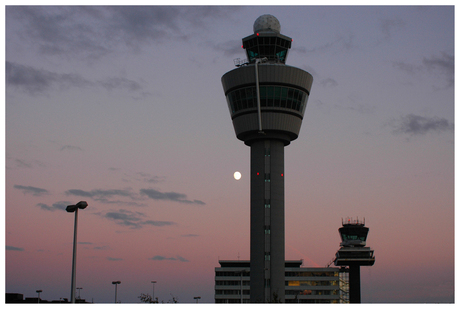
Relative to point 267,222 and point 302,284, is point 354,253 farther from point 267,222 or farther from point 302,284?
point 267,222

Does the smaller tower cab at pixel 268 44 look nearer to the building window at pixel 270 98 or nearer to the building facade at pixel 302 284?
the building window at pixel 270 98

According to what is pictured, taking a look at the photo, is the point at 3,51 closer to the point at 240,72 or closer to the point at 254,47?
the point at 240,72

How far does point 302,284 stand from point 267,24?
3913 inches

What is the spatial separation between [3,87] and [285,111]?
59.3m

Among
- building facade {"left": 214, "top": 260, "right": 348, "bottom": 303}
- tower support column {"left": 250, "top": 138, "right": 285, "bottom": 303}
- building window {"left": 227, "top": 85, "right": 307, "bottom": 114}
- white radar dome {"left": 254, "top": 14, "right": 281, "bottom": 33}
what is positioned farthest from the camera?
building facade {"left": 214, "top": 260, "right": 348, "bottom": 303}

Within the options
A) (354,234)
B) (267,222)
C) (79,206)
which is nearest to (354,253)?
(354,234)

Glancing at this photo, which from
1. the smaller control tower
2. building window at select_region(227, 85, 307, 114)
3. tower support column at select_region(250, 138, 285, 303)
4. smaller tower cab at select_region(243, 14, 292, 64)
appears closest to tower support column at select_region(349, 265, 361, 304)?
the smaller control tower

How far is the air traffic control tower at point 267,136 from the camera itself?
317ft

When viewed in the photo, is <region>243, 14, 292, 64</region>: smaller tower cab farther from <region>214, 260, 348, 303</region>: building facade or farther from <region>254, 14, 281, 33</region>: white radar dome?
<region>214, 260, 348, 303</region>: building facade

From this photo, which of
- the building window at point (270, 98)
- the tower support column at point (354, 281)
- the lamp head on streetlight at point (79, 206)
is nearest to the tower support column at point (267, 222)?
the building window at point (270, 98)

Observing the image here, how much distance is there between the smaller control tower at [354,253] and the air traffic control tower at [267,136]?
6800 centimetres

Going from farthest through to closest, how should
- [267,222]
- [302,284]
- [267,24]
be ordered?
1. [302,284]
2. [267,24]
3. [267,222]

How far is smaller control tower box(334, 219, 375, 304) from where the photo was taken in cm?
15962

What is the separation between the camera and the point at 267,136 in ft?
327
